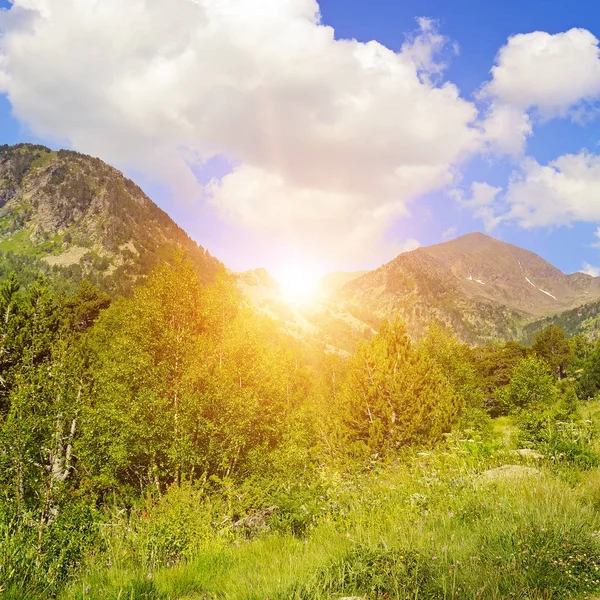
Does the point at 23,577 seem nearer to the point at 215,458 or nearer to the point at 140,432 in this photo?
the point at 140,432

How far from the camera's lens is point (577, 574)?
3.85 meters

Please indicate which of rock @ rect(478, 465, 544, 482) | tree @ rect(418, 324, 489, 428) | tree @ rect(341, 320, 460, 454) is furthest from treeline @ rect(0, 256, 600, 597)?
tree @ rect(418, 324, 489, 428)

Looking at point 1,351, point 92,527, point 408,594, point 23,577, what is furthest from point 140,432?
point 1,351

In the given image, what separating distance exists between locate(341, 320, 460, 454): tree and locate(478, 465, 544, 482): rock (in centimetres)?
1258

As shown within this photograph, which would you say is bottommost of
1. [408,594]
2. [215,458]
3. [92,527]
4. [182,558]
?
[215,458]

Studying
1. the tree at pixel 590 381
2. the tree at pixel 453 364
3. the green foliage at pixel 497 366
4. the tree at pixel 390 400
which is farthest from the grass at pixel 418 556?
the green foliage at pixel 497 366

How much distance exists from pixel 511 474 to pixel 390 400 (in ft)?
46.7

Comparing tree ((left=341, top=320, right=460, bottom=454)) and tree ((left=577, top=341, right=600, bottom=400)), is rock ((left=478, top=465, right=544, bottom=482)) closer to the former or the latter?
tree ((left=341, top=320, right=460, bottom=454))

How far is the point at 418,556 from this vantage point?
4.11 m

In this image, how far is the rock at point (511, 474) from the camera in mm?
7147

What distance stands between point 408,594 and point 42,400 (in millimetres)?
10447

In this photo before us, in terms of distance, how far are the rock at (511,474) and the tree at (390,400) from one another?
41.3ft

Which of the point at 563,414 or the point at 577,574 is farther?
the point at 563,414

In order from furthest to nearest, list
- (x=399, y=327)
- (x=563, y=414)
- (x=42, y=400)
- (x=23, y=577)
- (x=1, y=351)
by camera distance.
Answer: (x=1, y=351) → (x=399, y=327) → (x=563, y=414) → (x=42, y=400) → (x=23, y=577)
